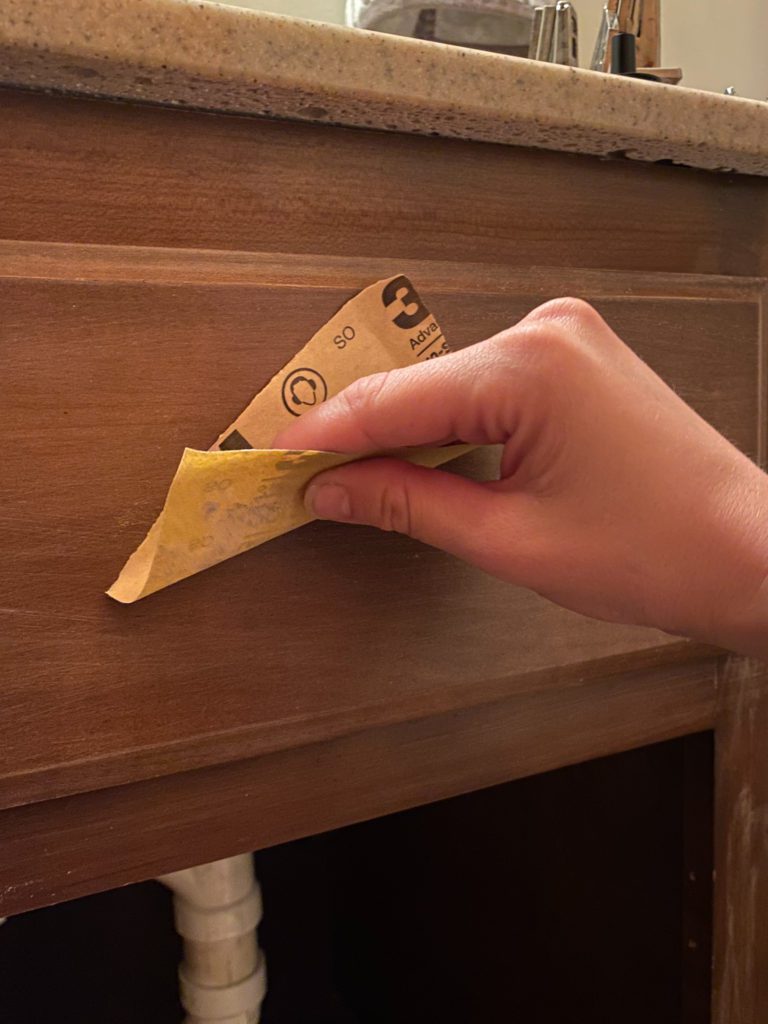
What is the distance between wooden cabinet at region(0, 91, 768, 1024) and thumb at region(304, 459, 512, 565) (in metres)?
0.02

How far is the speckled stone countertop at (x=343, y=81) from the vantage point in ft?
0.90

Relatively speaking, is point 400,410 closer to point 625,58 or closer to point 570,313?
point 570,313

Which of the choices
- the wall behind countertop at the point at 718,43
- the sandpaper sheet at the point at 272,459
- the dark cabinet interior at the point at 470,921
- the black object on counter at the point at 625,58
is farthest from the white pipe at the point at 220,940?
the wall behind countertop at the point at 718,43

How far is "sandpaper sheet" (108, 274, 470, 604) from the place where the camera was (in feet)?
0.99

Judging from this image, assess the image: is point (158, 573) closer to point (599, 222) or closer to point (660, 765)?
point (599, 222)

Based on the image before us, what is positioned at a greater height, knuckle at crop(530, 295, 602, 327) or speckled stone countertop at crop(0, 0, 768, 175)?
speckled stone countertop at crop(0, 0, 768, 175)

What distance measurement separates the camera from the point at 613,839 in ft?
1.92

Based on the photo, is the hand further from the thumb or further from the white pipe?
the white pipe

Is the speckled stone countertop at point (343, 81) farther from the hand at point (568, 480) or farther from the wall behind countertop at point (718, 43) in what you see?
the wall behind countertop at point (718, 43)

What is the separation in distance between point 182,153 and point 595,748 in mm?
334

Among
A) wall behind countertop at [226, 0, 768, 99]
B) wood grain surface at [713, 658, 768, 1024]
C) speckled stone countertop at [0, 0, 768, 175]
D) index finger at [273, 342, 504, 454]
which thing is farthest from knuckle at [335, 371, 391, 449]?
wall behind countertop at [226, 0, 768, 99]

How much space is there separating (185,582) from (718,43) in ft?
3.21

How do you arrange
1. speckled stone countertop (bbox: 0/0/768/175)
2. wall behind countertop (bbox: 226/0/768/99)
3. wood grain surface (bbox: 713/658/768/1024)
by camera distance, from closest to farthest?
1. speckled stone countertop (bbox: 0/0/768/175)
2. wood grain surface (bbox: 713/658/768/1024)
3. wall behind countertop (bbox: 226/0/768/99)

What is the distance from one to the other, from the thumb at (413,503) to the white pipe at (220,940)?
32 cm
